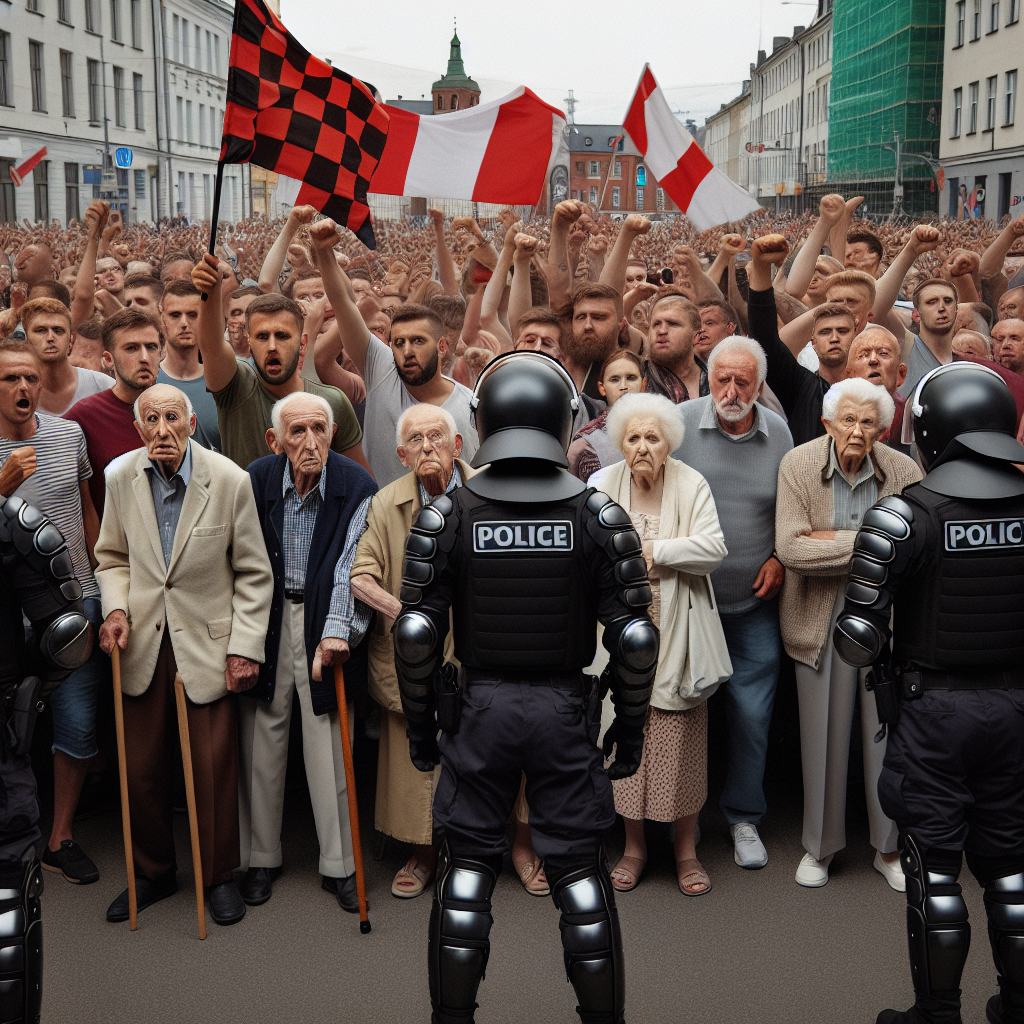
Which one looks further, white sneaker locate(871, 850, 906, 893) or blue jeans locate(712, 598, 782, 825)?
blue jeans locate(712, 598, 782, 825)

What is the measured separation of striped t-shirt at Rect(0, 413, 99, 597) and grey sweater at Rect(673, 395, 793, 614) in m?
2.42

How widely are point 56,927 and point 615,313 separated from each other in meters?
3.69

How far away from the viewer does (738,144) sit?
285ft

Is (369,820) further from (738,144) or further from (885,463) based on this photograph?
(738,144)

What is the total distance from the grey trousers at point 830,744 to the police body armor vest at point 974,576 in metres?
1.20

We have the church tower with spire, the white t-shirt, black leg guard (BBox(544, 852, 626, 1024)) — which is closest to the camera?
black leg guard (BBox(544, 852, 626, 1024))

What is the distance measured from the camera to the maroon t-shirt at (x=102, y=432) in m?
4.79

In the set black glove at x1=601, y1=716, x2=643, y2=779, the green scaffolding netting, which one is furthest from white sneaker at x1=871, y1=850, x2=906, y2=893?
the green scaffolding netting

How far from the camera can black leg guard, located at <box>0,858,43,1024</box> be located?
128 inches

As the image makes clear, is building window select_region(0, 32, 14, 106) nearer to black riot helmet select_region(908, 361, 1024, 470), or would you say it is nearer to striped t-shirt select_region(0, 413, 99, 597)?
striped t-shirt select_region(0, 413, 99, 597)

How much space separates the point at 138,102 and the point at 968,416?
154 ft

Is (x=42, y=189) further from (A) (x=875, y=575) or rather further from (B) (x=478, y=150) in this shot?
(A) (x=875, y=575)

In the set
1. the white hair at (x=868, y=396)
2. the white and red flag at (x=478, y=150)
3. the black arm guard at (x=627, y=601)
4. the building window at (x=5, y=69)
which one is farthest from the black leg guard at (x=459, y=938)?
the building window at (x=5, y=69)

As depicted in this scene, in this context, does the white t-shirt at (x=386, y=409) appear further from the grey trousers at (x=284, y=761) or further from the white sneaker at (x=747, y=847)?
the white sneaker at (x=747, y=847)
